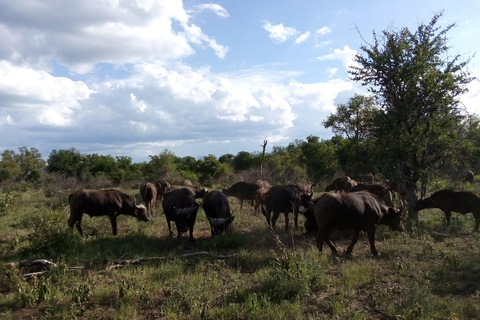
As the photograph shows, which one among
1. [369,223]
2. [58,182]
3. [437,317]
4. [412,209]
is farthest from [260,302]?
[58,182]

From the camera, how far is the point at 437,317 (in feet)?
21.7

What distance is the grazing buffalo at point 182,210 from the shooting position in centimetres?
1237

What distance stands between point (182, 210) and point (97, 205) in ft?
10.5

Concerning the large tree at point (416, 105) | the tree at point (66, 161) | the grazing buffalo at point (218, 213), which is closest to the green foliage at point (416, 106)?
the large tree at point (416, 105)

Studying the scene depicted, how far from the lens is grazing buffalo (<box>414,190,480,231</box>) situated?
12961mm

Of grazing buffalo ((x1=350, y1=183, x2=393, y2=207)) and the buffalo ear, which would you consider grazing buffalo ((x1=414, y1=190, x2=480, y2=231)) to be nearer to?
grazing buffalo ((x1=350, y1=183, x2=393, y2=207))

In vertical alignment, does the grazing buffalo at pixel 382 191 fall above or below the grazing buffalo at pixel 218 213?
above

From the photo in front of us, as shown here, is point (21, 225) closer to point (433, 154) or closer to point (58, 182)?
point (58, 182)

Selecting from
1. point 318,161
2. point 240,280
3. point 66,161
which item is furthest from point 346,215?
point 66,161

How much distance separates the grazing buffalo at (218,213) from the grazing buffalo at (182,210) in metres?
0.55

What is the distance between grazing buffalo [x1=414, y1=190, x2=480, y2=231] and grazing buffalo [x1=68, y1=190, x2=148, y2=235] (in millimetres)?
10575

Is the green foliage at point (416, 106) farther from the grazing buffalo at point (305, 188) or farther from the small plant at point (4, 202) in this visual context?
the small plant at point (4, 202)

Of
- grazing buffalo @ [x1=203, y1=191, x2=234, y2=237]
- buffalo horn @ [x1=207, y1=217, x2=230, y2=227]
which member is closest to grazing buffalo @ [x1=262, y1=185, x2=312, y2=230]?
grazing buffalo @ [x1=203, y1=191, x2=234, y2=237]

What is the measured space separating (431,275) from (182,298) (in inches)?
209
